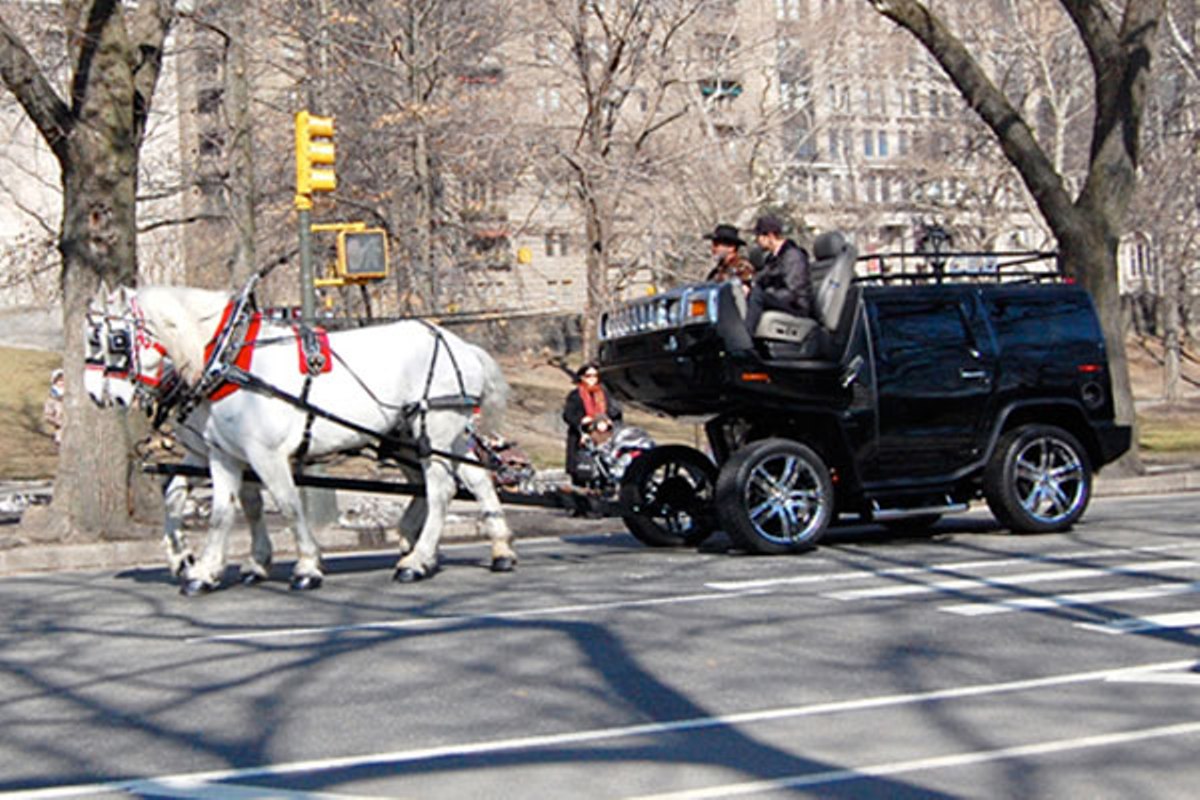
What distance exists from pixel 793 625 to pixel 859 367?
431cm

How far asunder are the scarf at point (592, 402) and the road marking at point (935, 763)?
1153 centimetres

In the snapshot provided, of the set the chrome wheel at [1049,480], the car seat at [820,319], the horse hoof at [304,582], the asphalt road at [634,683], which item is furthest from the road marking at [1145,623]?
the horse hoof at [304,582]

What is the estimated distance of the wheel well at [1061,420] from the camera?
14.3 metres

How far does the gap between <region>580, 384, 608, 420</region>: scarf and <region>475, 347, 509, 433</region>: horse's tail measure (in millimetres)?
4497

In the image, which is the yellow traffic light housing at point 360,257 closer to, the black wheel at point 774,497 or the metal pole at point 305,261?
the metal pole at point 305,261

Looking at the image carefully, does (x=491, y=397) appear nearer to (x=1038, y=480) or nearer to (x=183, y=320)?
(x=183, y=320)

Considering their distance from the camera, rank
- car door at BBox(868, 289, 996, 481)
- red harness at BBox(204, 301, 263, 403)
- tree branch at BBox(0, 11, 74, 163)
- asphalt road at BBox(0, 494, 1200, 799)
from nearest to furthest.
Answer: asphalt road at BBox(0, 494, 1200, 799)
red harness at BBox(204, 301, 263, 403)
car door at BBox(868, 289, 996, 481)
tree branch at BBox(0, 11, 74, 163)

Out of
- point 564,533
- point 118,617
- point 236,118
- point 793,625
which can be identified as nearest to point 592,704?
point 793,625

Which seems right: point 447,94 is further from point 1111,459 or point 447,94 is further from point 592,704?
point 592,704

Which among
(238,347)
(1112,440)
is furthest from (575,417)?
(238,347)

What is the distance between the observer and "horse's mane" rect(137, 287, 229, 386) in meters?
11.9

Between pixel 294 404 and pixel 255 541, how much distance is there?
1.23 metres

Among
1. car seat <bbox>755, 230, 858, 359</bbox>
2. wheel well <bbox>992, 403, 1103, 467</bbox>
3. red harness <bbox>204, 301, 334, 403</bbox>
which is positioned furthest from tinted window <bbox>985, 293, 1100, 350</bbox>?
red harness <bbox>204, 301, 334, 403</bbox>

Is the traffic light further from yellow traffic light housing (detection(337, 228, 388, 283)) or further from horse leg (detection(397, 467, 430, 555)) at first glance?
horse leg (detection(397, 467, 430, 555))
